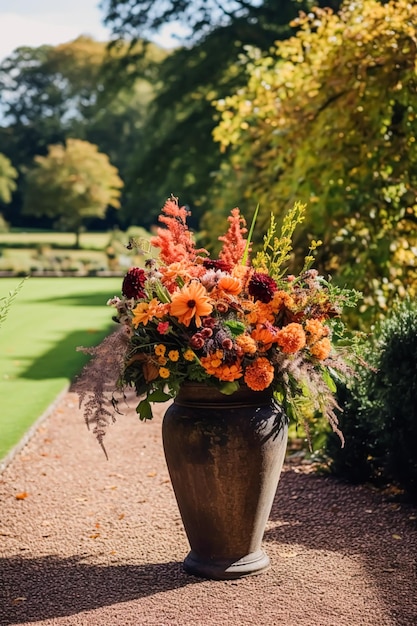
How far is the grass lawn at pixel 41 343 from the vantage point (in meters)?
9.52

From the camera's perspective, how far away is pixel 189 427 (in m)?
4.31

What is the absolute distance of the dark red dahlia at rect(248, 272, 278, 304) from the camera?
429 centimetres

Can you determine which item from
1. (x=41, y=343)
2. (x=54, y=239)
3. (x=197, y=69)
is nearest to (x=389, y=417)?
(x=41, y=343)

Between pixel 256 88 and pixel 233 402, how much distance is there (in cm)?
673

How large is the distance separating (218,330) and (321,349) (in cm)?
54

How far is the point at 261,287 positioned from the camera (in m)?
4.28

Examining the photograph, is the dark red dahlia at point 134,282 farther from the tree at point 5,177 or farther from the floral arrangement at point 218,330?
the tree at point 5,177

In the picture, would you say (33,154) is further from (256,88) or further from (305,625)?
(305,625)

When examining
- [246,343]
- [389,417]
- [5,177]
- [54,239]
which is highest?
[246,343]

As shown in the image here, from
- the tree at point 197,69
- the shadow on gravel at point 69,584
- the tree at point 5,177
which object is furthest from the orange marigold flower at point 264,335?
the tree at point 5,177

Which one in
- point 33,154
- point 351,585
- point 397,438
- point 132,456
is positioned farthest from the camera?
point 33,154

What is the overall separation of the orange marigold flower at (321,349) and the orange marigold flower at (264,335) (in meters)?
0.23

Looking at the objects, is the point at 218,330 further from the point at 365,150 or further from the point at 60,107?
the point at 60,107

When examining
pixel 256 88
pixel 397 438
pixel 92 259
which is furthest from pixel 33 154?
pixel 397 438
